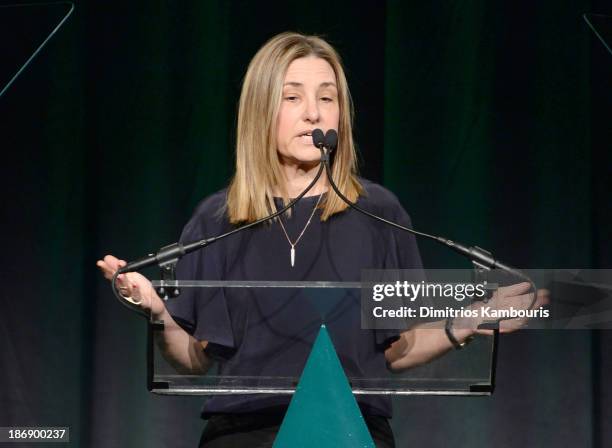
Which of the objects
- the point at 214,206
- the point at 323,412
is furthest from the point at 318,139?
the point at 323,412

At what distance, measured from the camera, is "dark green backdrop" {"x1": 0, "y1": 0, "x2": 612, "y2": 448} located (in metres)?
2.41

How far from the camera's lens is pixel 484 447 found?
7.88 ft

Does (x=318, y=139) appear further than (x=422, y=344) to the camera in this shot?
Yes

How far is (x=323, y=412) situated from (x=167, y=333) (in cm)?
24

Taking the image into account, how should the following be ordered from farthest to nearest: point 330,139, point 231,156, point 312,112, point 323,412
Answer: point 231,156 → point 312,112 → point 330,139 → point 323,412

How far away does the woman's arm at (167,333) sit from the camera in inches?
51.2

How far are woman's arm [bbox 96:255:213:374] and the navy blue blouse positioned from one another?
0.01 m

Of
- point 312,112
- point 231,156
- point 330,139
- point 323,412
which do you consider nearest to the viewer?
point 323,412

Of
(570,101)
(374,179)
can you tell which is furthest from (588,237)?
(374,179)

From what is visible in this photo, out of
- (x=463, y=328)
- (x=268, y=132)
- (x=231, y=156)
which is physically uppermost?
(x=231, y=156)

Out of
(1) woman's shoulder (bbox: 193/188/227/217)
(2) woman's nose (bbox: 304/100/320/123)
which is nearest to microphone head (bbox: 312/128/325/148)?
(2) woman's nose (bbox: 304/100/320/123)

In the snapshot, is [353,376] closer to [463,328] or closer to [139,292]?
[463,328]

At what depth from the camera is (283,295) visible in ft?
4.11

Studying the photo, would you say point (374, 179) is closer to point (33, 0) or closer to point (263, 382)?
point (33, 0)
